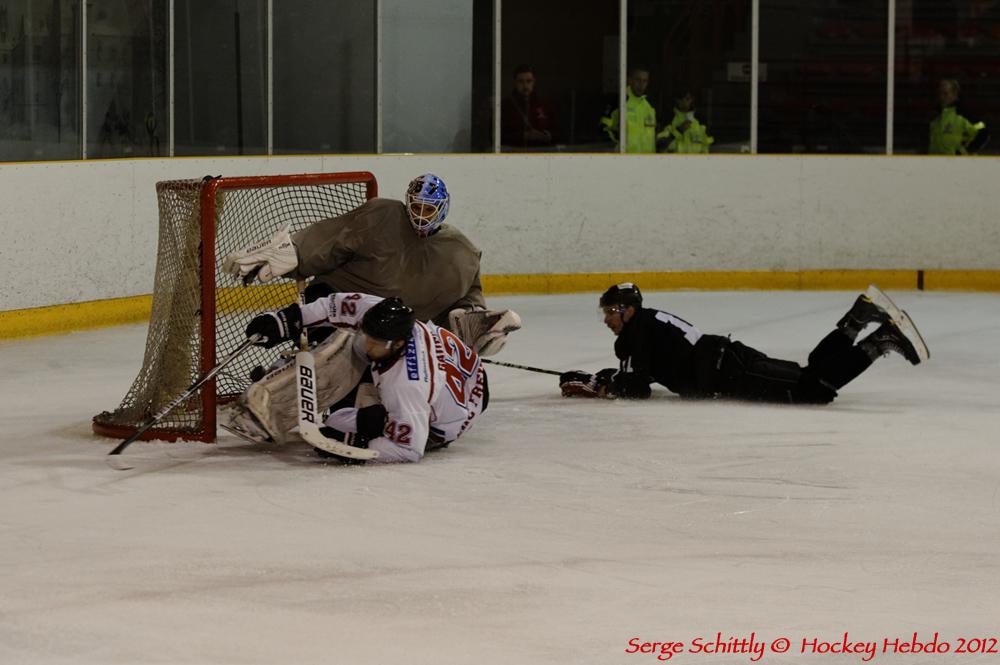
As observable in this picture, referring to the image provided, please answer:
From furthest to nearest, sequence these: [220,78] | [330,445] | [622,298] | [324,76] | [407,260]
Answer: [324,76] < [220,78] < [622,298] < [407,260] < [330,445]

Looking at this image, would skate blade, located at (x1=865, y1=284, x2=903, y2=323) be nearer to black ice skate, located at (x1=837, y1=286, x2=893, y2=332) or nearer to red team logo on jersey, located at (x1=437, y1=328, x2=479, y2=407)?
black ice skate, located at (x1=837, y1=286, x2=893, y2=332)

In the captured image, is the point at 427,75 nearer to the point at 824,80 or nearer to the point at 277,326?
the point at 824,80

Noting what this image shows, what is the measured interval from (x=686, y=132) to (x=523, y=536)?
7.38 m

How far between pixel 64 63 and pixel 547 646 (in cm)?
665

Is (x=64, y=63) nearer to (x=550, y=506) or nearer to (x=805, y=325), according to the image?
(x=805, y=325)

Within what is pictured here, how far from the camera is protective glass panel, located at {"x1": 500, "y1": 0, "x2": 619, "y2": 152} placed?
1141cm

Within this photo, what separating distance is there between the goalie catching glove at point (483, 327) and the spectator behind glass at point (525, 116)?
204 inches

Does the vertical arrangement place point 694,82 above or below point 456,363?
above

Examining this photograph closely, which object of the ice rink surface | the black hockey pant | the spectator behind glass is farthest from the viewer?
the spectator behind glass

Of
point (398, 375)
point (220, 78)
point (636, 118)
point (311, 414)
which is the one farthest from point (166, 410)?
point (636, 118)

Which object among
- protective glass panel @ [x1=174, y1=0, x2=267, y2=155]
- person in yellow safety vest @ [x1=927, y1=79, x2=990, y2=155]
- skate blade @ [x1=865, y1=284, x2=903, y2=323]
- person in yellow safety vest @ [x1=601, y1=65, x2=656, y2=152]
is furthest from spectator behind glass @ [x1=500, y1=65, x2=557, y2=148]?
skate blade @ [x1=865, y1=284, x2=903, y2=323]

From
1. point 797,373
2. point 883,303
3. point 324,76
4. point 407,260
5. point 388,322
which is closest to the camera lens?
point 388,322

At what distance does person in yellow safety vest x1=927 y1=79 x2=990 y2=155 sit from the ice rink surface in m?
4.85

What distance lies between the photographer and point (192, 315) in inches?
237
